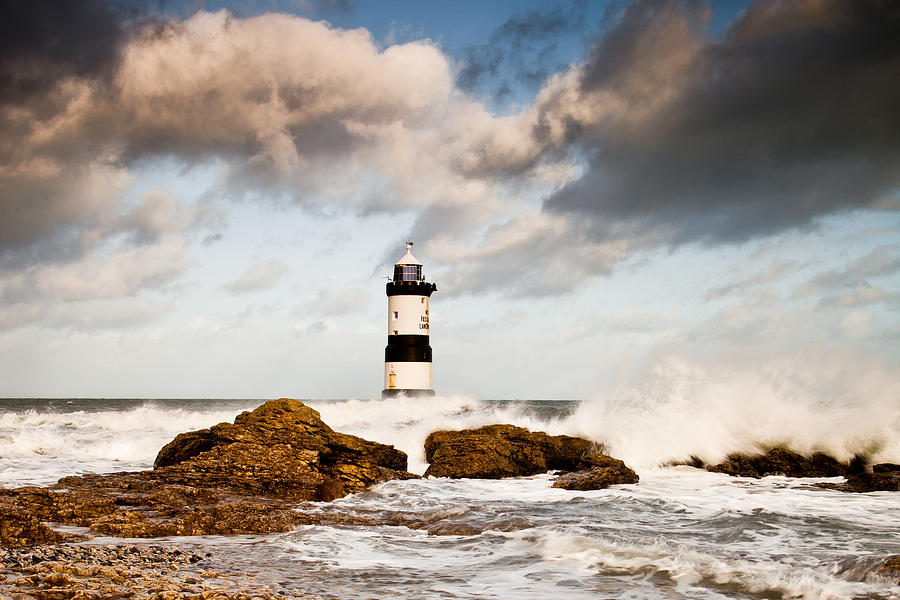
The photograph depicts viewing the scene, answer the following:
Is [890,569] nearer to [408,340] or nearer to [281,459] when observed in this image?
[281,459]

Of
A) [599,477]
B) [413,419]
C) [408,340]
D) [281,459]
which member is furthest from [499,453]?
[408,340]

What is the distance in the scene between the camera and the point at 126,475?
9.83 metres

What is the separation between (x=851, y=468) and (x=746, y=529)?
643cm

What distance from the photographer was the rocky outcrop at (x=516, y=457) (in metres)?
11.4

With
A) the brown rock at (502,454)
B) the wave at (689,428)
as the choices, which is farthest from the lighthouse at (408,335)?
the brown rock at (502,454)

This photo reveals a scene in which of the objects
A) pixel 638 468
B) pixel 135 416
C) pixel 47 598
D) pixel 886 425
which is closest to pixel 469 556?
pixel 47 598

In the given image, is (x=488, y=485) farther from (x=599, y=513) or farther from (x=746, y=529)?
(x=746, y=529)

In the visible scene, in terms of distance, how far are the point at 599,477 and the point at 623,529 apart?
3.50m

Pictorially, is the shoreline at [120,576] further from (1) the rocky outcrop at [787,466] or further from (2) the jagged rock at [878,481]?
(1) the rocky outcrop at [787,466]

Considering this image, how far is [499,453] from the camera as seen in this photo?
40.6 ft

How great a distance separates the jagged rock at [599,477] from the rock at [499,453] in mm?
801

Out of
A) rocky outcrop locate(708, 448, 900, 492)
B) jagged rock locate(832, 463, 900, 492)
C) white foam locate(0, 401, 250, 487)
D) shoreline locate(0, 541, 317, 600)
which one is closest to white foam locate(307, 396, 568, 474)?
rocky outcrop locate(708, 448, 900, 492)

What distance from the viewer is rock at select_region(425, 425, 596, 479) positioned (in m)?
12.0

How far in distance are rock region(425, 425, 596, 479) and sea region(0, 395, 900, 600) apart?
65cm
